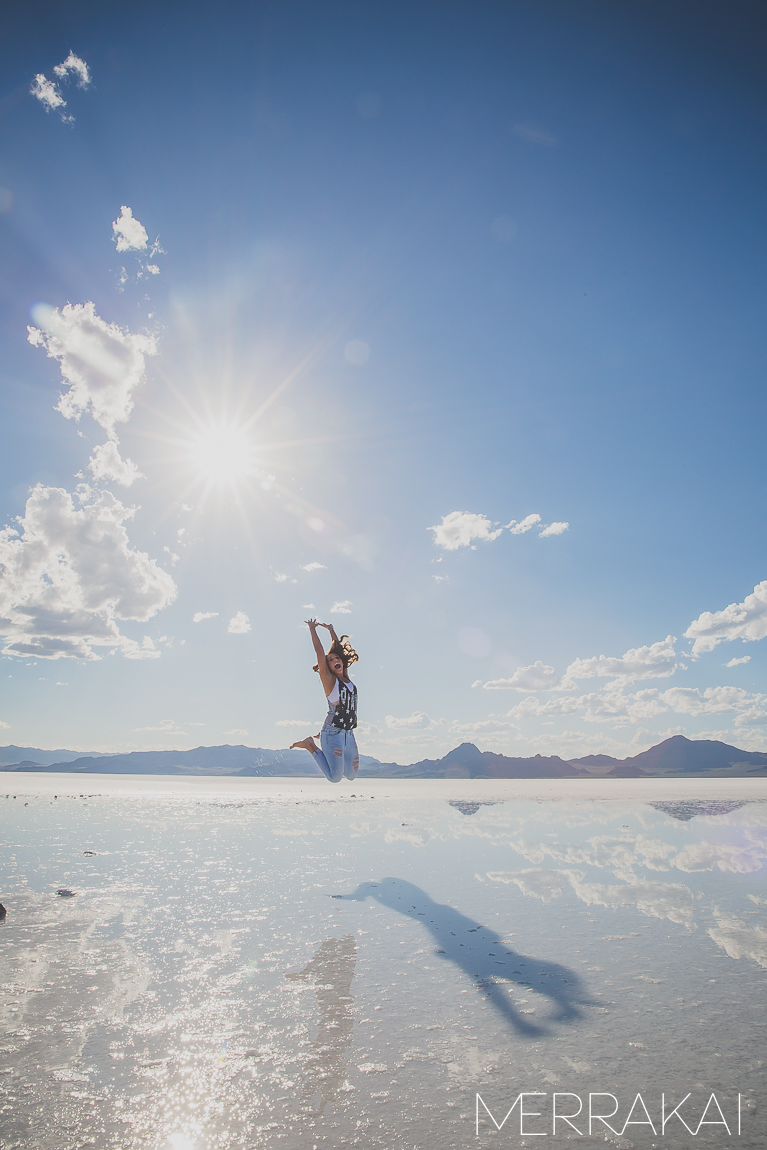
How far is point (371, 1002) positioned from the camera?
5.03m

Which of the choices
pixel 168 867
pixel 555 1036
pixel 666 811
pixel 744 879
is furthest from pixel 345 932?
pixel 666 811

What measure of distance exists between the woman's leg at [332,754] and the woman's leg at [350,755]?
11 centimetres

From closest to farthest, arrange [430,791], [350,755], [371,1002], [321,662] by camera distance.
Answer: [371,1002], [321,662], [350,755], [430,791]

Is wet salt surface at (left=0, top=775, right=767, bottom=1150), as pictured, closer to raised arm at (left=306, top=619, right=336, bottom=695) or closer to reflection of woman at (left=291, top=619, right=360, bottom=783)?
reflection of woman at (left=291, top=619, right=360, bottom=783)

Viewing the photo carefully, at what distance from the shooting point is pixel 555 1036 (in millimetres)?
4418

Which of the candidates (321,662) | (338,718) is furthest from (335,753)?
(321,662)

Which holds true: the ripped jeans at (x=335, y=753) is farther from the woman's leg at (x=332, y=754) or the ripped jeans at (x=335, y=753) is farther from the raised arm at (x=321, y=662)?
the raised arm at (x=321, y=662)

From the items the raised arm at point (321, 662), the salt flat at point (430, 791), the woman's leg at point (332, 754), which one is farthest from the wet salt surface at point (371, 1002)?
the salt flat at point (430, 791)

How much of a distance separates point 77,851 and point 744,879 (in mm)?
14720

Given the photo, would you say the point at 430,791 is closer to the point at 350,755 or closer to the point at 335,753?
the point at 350,755

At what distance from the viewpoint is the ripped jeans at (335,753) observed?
11.0 meters

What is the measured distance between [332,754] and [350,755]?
16.8 inches

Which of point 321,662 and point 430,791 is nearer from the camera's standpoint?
point 321,662

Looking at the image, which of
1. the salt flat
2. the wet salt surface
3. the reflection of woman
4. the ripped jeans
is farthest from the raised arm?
the salt flat
